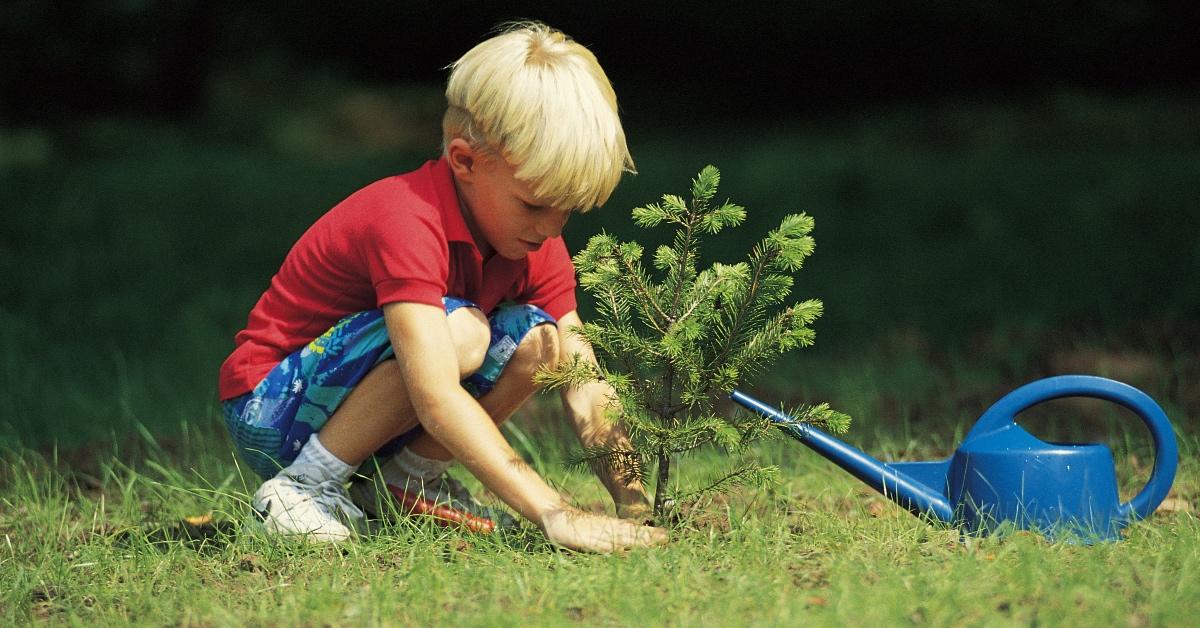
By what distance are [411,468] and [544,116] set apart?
865 mm

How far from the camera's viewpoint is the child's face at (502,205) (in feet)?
7.94

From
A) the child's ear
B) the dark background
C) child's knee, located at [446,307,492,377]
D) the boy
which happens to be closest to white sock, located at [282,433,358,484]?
the boy

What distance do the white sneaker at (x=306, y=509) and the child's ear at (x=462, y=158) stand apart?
683mm

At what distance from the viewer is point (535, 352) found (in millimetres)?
2615

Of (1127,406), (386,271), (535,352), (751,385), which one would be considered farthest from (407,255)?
(1127,406)

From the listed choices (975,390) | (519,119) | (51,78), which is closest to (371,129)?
(51,78)

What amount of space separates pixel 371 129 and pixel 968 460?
1005cm

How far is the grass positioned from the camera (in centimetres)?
215

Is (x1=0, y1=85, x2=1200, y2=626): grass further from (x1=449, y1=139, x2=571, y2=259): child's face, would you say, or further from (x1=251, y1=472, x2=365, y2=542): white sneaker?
(x1=449, y1=139, x2=571, y2=259): child's face

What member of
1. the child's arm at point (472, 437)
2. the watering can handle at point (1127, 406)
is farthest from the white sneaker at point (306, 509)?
the watering can handle at point (1127, 406)

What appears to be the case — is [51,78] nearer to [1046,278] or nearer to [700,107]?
[700,107]

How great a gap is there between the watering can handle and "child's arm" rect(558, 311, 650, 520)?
673 millimetres

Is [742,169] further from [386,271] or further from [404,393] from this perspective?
[386,271]

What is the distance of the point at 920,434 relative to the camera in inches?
129
